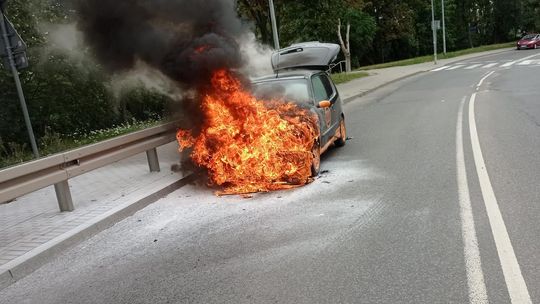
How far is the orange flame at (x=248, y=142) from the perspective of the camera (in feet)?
22.3

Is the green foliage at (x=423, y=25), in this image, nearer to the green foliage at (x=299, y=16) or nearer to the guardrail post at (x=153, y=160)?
the green foliage at (x=299, y=16)

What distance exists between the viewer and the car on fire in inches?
306

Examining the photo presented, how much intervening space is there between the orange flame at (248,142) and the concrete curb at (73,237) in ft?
2.75

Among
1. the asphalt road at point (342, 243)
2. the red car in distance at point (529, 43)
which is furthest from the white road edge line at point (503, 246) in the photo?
the red car in distance at point (529, 43)

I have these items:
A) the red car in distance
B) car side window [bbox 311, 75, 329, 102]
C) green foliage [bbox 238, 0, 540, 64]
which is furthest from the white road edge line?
the red car in distance

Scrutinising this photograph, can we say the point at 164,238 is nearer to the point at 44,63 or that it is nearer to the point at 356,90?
the point at 44,63

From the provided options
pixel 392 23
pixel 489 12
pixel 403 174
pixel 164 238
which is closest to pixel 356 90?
pixel 403 174

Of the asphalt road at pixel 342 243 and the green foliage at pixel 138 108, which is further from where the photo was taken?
the green foliage at pixel 138 108

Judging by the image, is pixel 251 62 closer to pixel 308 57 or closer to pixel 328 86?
pixel 308 57

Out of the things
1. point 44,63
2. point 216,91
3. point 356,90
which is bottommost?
point 356,90

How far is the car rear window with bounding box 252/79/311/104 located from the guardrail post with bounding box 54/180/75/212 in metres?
3.12

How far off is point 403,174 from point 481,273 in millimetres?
3270

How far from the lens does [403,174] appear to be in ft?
22.8

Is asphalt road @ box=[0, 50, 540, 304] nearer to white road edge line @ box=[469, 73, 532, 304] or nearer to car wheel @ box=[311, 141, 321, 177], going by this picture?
white road edge line @ box=[469, 73, 532, 304]
